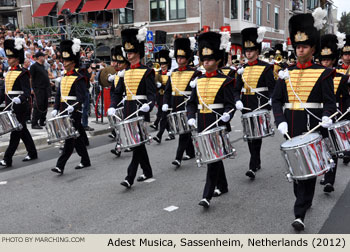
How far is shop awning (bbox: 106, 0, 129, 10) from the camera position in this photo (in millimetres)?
29841

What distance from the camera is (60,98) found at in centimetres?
688

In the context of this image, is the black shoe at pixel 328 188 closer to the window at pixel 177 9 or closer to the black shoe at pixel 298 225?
the black shoe at pixel 298 225

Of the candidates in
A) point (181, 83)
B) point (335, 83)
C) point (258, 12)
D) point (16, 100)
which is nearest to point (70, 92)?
point (16, 100)

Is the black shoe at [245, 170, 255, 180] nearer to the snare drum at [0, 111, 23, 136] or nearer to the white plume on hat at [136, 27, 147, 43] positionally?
the white plume on hat at [136, 27, 147, 43]

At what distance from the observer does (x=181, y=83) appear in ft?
24.7

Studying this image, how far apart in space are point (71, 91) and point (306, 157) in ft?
14.3

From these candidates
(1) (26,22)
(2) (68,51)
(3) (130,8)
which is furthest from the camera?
(1) (26,22)

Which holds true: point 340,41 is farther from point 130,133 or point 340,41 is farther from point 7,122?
point 7,122

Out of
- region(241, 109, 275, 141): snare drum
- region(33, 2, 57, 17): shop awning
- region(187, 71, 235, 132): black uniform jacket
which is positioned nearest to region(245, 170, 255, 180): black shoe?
region(241, 109, 275, 141): snare drum

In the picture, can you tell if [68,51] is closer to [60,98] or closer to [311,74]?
[60,98]

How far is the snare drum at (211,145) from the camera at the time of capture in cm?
449

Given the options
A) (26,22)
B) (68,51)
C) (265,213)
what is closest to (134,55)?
(68,51)

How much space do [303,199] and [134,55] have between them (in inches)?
127

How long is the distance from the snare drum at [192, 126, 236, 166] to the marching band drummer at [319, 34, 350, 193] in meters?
1.53
